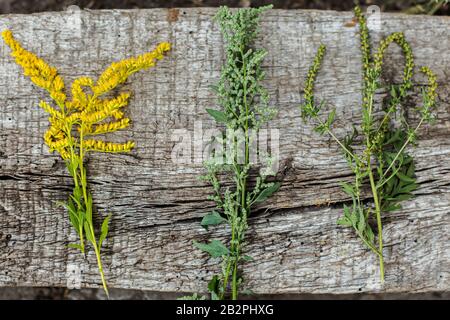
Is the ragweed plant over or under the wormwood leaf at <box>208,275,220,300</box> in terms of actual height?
over

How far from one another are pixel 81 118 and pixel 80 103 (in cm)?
8

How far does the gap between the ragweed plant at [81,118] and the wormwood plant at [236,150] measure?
1.10 feet

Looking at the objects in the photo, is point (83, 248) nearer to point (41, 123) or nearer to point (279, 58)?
point (41, 123)

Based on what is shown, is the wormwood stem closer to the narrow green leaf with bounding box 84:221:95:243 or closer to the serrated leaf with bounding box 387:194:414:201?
the serrated leaf with bounding box 387:194:414:201

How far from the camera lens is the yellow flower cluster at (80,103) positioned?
6.03ft

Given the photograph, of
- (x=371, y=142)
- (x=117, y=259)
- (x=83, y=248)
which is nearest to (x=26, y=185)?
(x=83, y=248)

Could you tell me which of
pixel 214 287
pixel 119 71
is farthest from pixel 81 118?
pixel 214 287

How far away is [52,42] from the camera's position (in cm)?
200

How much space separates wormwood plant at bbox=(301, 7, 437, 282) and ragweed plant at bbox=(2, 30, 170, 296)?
734mm

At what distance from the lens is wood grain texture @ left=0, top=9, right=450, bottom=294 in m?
1.94

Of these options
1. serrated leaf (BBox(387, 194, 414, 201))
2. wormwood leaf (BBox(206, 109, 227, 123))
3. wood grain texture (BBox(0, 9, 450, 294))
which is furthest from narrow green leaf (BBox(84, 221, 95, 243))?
serrated leaf (BBox(387, 194, 414, 201))

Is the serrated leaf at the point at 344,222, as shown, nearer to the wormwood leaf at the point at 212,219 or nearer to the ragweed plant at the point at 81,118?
the wormwood leaf at the point at 212,219

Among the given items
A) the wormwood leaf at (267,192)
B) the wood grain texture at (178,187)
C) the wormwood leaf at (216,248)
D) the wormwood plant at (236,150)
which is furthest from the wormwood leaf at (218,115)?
the wormwood leaf at (216,248)

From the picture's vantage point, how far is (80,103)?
1.86m
